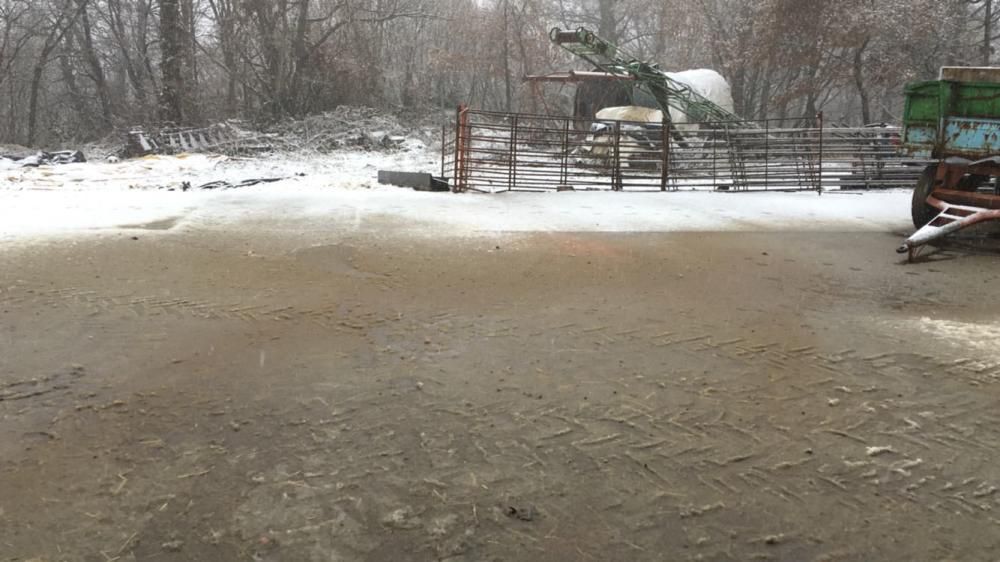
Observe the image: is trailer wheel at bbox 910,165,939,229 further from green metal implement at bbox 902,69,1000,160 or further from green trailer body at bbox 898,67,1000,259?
green metal implement at bbox 902,69,1000,160

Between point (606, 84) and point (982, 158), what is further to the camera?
point (606, 84)

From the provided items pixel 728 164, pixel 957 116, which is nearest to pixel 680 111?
pixel 728 164

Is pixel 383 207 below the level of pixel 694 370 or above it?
above

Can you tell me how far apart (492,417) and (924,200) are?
26.3ft

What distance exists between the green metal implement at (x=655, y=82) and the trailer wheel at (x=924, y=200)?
1013 cm

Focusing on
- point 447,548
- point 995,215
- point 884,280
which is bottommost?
point 447,548

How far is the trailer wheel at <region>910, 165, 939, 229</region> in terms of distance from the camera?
9.27m

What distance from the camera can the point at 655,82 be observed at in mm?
19609

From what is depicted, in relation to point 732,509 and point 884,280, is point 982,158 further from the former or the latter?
point 732,509

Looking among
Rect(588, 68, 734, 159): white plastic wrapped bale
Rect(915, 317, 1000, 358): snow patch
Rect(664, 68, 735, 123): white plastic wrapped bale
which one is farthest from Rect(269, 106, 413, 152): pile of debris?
Rect(915, 317, 1000, 358): snow patch

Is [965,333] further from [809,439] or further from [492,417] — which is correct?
[492,417]

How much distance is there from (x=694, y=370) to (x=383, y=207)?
25.1 ft

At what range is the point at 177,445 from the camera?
336 centimetres

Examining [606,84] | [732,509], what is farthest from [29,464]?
Answer: [606,84]
